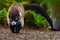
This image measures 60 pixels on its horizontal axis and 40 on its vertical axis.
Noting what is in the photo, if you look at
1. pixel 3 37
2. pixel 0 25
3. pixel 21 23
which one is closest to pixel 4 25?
pixel 0 25

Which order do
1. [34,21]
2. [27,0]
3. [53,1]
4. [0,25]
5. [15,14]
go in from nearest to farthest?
[15,14], [53,1], [0,25], [34,21], [27,0]

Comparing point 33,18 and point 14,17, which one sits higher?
point 14,17

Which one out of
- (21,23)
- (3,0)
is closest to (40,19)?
(21,23)

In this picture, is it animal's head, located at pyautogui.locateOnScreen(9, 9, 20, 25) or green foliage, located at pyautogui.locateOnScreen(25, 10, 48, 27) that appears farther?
green foliage, located at pyautogui.locateOnScreen(25, 10, 48, 27)

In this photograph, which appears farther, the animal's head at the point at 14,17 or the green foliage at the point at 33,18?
the green foliage at the point at 33,18

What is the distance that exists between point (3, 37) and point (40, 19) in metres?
5.64

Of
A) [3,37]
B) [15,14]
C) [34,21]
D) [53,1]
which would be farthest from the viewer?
[34,21]

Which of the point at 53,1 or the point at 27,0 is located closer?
the point at 53,1

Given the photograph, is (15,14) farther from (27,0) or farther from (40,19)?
(27,0)

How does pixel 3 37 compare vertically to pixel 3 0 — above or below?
below

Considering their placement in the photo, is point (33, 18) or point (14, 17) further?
point (33, 18)

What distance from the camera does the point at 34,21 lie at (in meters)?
12.9

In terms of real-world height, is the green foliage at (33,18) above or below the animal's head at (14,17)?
below

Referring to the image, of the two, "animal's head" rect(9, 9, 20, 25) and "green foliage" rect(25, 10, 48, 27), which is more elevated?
"animal's head" rect(9, 9, 20, 25)
